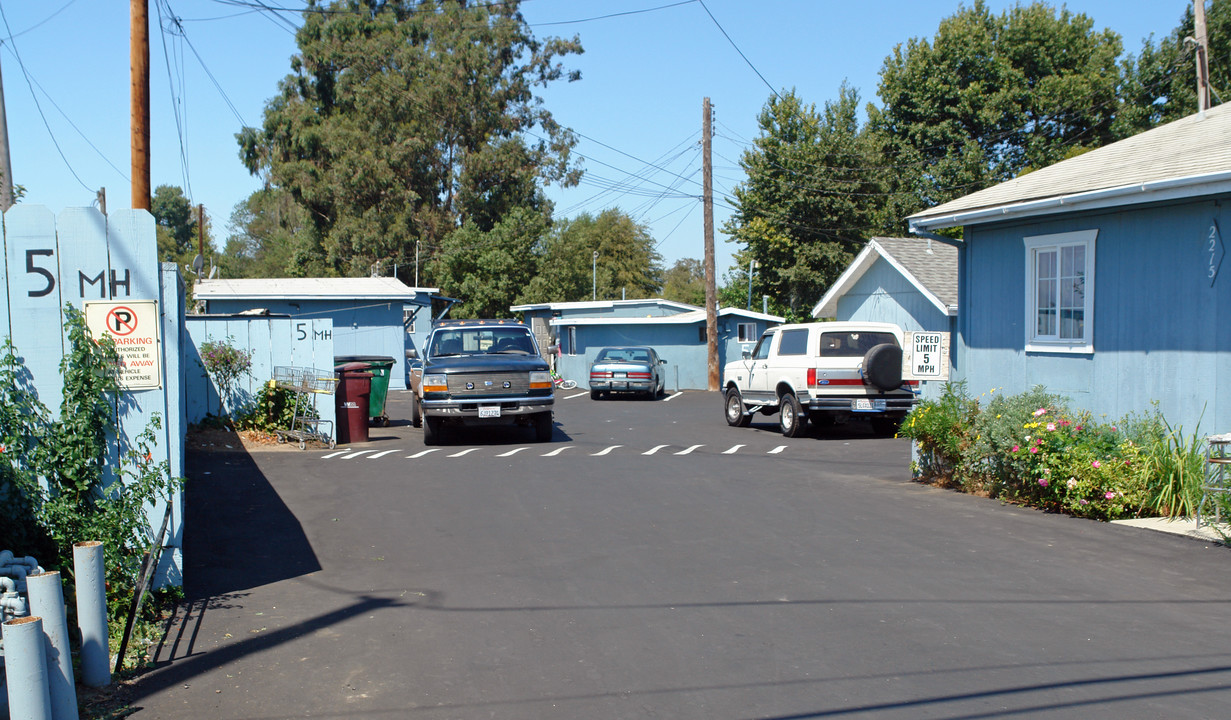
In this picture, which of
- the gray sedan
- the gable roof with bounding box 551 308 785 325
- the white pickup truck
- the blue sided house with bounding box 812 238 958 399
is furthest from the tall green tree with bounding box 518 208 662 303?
the white pickup truck

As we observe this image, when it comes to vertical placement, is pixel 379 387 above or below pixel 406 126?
below

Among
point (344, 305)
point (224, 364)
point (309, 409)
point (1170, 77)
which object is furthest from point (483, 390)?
point (1170, 77)

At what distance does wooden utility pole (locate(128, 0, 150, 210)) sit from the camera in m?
12.5

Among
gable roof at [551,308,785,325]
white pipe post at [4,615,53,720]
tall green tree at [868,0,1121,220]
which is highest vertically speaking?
tall green tree at [868,0,1121,220]

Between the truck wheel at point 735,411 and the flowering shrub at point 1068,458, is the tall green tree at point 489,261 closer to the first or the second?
the truck wheel at point 735,411

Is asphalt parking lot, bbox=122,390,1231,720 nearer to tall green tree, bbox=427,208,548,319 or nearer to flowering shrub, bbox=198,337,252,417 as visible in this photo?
flowering shrub, bbox=198,337,252,417

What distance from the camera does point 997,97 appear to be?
34.0 metres

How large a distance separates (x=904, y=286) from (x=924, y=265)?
4.42 ft

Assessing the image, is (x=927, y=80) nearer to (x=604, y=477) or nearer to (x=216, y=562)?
(x=604, y=477)

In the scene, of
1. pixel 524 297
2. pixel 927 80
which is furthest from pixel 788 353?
pixel 524 297

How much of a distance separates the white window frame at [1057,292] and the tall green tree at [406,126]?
3841 cm

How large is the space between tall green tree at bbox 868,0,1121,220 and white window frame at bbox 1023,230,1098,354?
24.5 meters

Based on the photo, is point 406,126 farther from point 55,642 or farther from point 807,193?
point 55,642

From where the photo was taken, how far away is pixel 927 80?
35406 mm
